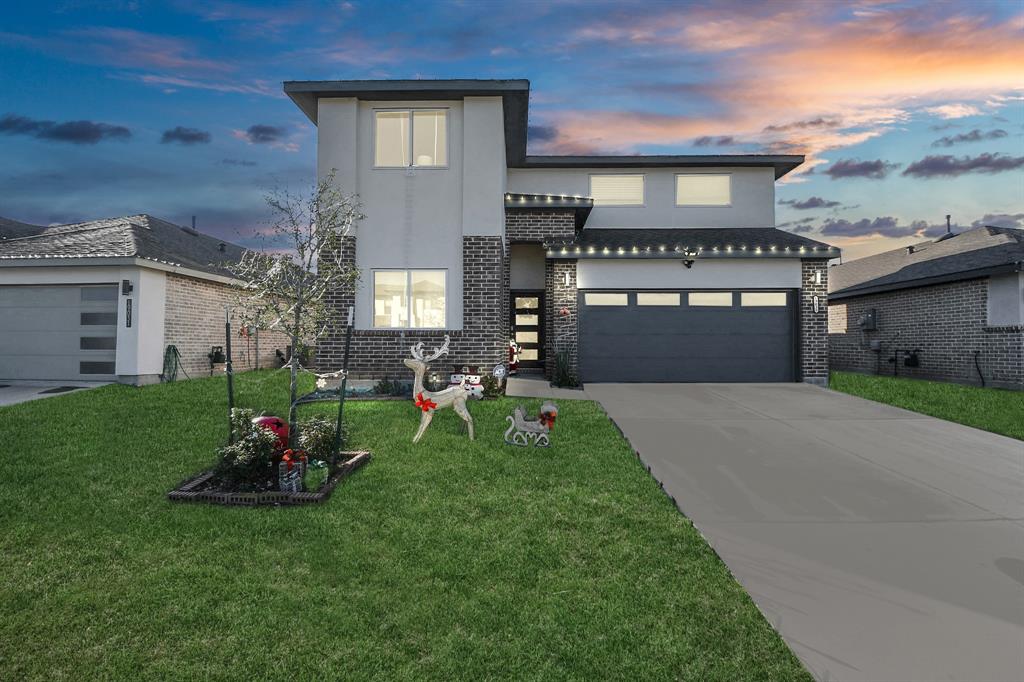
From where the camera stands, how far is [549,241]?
1442 centimetres

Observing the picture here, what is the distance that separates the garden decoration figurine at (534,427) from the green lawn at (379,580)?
679 mm

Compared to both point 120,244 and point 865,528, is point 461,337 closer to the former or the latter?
point 865,528

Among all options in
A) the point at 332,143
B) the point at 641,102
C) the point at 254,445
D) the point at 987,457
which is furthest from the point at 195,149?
the point at 987,457

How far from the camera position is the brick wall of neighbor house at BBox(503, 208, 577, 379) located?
13734mm

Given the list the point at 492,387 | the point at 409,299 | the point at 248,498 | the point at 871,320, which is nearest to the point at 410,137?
the point at 409,299

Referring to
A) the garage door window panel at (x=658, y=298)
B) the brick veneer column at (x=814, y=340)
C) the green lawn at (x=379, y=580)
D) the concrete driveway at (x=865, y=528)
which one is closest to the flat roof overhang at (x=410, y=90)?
the garage door window panel at (x=658, y=298)

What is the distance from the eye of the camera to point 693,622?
3.01 m

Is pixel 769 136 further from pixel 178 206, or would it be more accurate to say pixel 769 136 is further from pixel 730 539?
pixel 178 206

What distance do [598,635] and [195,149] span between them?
26102 mm

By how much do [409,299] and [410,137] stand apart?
12.9 ft

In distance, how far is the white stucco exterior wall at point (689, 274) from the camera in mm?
13828

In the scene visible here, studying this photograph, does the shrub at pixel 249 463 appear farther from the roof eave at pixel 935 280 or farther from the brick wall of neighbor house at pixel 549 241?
the roof eave at pixel 935 280

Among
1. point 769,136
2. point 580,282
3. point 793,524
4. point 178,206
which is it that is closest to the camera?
point 793,524

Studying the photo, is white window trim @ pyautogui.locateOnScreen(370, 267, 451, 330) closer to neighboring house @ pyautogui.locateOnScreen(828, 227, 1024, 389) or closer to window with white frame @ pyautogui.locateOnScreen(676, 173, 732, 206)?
window with white frame @ pyautogui.locateOnScreen(676, 173, 732, 206)
